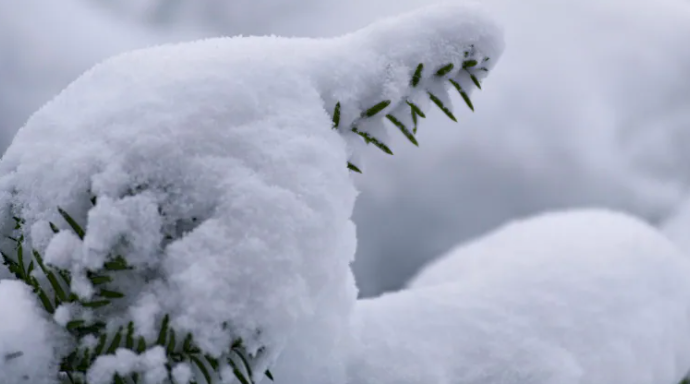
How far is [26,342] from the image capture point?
422 millimetres

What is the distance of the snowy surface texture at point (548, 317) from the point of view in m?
0.69

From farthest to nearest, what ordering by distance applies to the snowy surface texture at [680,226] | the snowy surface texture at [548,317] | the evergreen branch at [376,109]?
the snowy surface texture at [680,226]
the snowy surface texture at [548,317]
the evergreen branch at [376,109]

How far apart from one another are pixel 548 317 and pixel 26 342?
0.62 meters

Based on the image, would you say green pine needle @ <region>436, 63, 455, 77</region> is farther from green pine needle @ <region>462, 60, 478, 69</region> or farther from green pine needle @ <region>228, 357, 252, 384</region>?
green pine needle @ <region>228, 357, 252, 384</region>

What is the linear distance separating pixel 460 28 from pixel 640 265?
657mm

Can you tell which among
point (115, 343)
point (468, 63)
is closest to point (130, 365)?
point (115, 343)

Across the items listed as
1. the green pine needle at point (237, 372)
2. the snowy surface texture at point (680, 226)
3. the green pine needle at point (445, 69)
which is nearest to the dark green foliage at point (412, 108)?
the green pine needle at point (445, 69)

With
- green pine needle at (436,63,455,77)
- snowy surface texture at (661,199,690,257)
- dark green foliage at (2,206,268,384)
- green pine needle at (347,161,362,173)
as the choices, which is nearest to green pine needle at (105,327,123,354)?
dark green foliage at (2,206,268,384)

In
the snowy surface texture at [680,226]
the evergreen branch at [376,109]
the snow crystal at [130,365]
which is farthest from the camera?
the snowy surface texture at [680,226]

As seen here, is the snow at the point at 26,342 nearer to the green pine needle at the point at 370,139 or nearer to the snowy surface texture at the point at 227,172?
the snowy surface texture at the point at 227,172

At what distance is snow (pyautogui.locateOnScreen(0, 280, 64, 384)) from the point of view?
418mm

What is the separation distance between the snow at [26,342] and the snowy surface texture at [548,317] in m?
0.31

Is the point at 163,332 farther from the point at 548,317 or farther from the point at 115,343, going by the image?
the point at 548,317

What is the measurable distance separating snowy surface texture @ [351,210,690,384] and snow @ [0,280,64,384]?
1.02 ft
